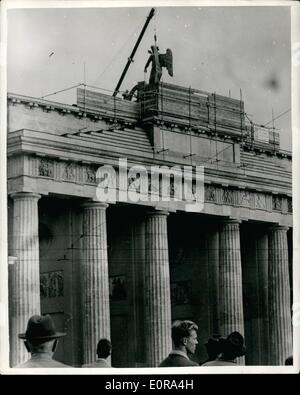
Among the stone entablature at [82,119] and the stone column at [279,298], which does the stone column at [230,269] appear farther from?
the stone entablature at [82,119]

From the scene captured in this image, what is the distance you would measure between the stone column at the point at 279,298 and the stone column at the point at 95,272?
1885 mm

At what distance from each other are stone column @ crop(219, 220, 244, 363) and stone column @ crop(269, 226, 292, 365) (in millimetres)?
483

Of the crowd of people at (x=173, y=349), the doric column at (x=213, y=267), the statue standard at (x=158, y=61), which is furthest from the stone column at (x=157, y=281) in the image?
the crowd of people at (x=173, y=349)

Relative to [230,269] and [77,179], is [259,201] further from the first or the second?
[77,179]

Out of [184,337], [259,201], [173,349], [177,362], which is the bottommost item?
A: [177,362]

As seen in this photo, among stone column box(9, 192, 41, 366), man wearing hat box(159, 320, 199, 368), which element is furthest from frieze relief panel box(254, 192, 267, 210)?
man wearing hat box(159, 320, 199, 368)

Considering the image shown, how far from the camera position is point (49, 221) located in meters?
11.8

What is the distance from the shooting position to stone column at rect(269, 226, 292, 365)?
10.9 m

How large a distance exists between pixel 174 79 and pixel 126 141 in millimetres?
951

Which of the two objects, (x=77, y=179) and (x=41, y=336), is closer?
(x=41, y=336)

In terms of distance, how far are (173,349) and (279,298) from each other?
9.68 feet

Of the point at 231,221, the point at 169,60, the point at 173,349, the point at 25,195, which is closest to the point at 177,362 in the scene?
the point at 173,349

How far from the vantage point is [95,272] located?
12305mm
